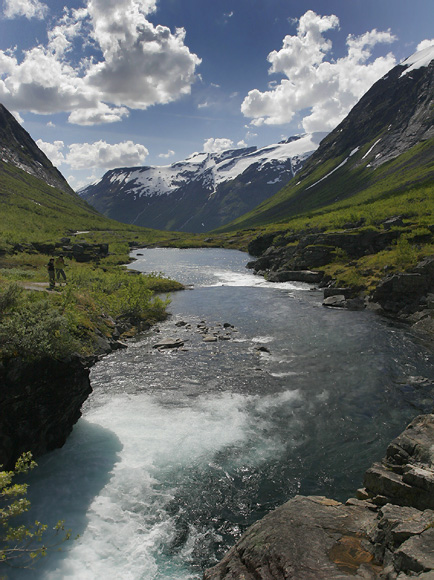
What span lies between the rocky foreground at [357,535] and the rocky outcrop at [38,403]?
32.7 ft

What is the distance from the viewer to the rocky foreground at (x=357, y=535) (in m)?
8.42

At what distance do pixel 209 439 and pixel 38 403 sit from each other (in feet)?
29.0

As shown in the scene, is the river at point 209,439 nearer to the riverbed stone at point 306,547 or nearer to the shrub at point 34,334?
the riverbed stone at point 306,547

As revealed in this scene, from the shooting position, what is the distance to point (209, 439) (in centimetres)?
1869

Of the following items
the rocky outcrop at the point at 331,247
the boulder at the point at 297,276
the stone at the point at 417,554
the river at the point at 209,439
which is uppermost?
the rocky outcrop at the point at 331,247

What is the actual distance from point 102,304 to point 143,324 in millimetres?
5058

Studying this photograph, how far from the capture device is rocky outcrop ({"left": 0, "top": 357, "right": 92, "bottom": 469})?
48.8 ft


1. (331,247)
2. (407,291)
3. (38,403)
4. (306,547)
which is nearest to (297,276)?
(331,247)

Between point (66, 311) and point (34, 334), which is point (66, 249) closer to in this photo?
point (66, 311)

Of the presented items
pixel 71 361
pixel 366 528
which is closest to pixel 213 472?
pixel 366 528

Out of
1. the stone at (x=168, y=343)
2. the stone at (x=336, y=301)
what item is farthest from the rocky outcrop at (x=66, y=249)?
the stone at (x=336, y=301)

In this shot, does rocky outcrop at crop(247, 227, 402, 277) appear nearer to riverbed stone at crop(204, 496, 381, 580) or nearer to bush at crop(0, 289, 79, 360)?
bush at crop(0, 289, 79, 360)

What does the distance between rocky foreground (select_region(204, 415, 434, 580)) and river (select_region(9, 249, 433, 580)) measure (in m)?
2.47

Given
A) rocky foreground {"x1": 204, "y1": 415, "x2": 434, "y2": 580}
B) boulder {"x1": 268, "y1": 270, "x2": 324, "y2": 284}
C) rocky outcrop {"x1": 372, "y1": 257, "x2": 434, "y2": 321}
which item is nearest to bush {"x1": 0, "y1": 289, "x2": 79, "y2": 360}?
rocky foreground {"x1": 204, "y1": 415, "x2": 434, "y2": 580}
